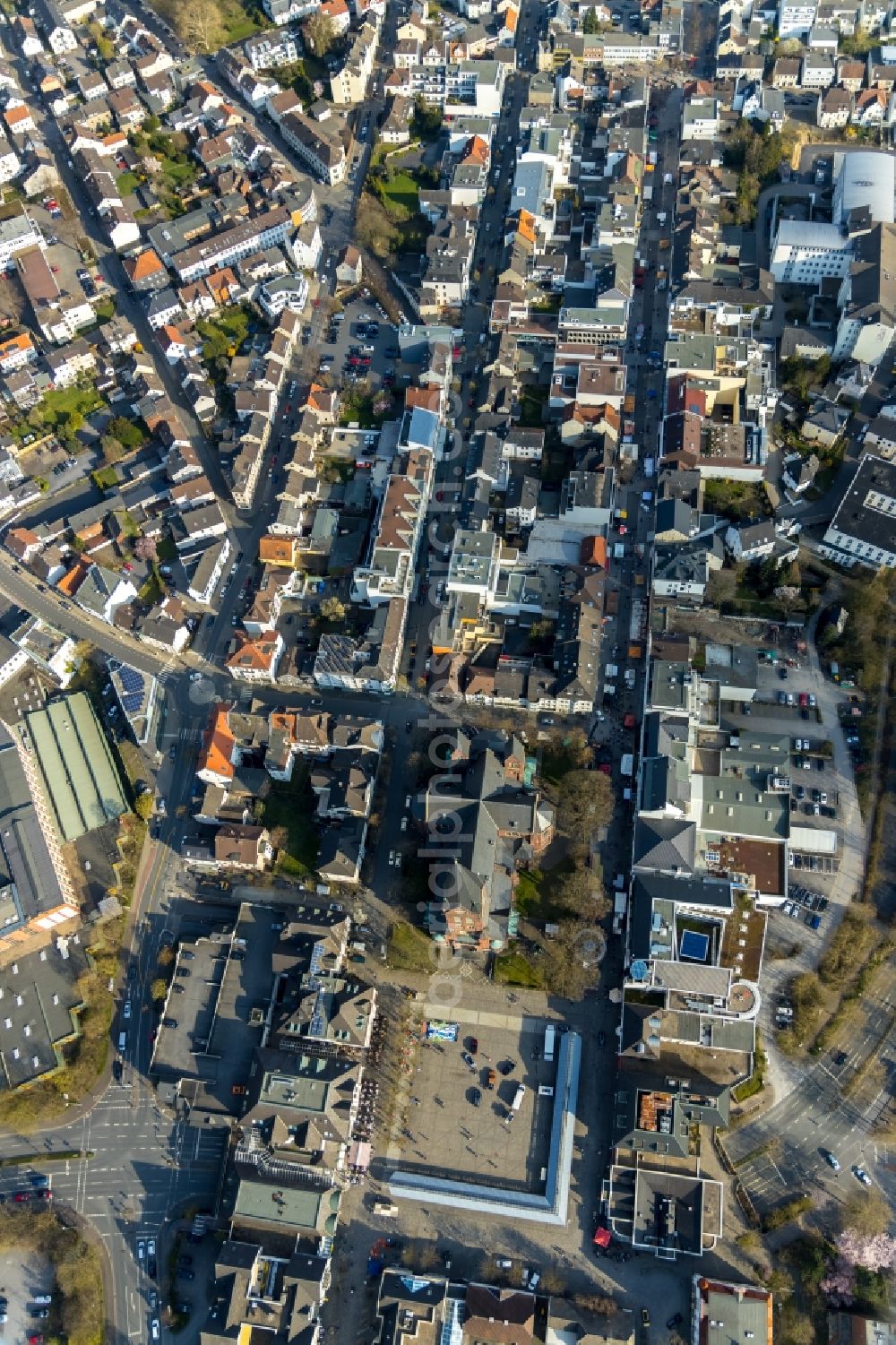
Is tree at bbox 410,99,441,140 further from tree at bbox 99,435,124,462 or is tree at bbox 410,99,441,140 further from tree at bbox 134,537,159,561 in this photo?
tree at bbox 134,537,159,561

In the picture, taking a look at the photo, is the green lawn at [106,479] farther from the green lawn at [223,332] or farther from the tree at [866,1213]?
the tree at [866,1213]

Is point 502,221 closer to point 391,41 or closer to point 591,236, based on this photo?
point 591,236

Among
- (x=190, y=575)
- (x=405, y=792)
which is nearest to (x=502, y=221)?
(x=190, y=575)

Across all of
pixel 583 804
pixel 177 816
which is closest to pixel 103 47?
pixel 177 816

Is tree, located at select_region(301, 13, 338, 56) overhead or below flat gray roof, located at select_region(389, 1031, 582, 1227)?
overhead

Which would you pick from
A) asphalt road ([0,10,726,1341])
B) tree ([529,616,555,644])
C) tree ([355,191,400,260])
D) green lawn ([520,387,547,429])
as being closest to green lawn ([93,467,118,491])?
asphalt road ([0,10,726,1341])
